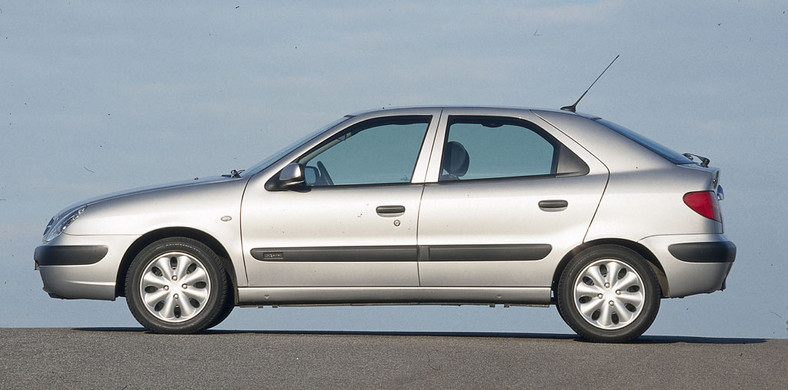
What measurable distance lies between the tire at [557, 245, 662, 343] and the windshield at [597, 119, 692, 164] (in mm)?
918

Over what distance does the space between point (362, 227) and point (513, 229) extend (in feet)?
→ 4.03

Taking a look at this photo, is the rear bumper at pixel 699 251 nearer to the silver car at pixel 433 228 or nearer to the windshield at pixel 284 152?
the silver car at pixel 433 228

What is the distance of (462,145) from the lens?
980cm

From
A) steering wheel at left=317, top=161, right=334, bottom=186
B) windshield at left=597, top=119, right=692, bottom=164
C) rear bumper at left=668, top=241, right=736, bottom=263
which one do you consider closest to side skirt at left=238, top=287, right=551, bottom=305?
steering wheel at left=317, top=161, right=334, bottom=186

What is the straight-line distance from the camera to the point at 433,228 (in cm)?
956

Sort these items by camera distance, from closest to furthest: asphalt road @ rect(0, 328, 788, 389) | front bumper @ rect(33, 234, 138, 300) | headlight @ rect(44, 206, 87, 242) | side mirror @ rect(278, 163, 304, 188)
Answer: asphalt road @ rect(0, 328, 788, 389) < side mirror @ rect(278, 163, 304, 188) < front bumper @ rect(33, 234, 138, 300) < headlight @ rect(44, 206, 87, 242)

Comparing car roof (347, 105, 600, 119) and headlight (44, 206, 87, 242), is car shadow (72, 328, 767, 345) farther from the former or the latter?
car roof (347, 105, 600, 119)

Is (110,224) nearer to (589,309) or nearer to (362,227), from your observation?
(362,227)

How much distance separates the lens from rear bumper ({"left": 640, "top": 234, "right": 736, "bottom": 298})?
9.53 meters

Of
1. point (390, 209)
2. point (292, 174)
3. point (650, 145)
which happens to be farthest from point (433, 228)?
point (650, 145)

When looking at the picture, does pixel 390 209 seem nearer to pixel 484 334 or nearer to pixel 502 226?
pixel 502 226

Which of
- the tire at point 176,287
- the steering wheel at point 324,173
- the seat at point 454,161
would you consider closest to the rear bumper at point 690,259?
the seat at point 454,161

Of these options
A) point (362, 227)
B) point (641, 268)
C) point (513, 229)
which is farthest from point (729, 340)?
point (362, 227)

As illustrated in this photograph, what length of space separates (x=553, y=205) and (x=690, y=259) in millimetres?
1195
